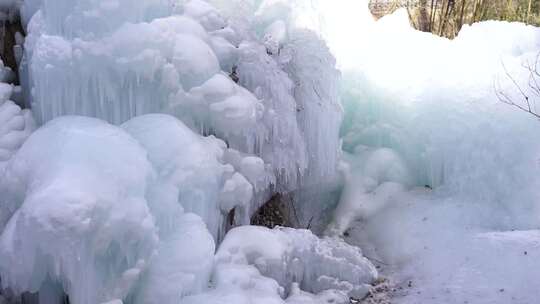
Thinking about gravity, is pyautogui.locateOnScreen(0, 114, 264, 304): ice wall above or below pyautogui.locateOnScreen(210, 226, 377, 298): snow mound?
above

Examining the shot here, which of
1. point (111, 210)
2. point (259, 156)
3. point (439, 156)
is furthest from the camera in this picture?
point (439, 156)

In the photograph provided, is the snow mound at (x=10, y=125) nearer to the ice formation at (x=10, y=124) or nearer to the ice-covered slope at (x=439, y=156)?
the ice formation at (x=10, y=124)

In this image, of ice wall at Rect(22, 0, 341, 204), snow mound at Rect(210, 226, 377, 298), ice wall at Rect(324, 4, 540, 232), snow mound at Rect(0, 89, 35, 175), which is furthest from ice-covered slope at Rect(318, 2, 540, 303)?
snow mound at Rect(0, 89, 35, 175)

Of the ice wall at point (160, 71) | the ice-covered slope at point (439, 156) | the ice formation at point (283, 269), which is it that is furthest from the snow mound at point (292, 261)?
the ice wall at point (160, 71)

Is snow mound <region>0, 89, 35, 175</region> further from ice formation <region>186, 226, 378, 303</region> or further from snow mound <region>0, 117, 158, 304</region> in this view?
ice formation <region>186, 226, 378, 303</region>

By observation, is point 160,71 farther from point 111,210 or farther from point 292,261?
point 292,261

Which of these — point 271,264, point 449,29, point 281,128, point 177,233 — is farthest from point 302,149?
point 449,29

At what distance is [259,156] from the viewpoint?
5.70 m

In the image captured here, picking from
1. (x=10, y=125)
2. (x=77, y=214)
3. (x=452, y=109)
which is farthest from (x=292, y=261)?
(x=452, y=109)

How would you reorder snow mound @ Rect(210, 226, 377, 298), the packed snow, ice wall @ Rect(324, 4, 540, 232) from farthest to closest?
ice wall @ Rect(324, 4, 540, 232) < snow mound @ Rect(210, 226, 377, 298) < the packed snow

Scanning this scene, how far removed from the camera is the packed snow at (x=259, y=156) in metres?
4.09

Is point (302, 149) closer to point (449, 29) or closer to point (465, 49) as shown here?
point (465, 49)

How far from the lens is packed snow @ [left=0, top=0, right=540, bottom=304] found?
13.4 feet

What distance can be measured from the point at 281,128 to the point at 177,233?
1.84m
